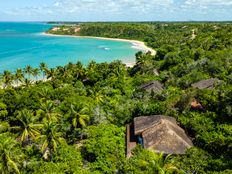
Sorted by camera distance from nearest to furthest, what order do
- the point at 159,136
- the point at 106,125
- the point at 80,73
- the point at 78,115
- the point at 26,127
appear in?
the point at 159,136 < the point at 26,127 < the point at 78,115 < the point at 106,125 < the point at 80,73

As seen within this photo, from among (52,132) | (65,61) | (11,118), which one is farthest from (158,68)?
(52,132)

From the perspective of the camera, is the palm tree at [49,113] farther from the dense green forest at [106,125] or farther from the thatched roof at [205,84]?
the thatched roof at [205,84]

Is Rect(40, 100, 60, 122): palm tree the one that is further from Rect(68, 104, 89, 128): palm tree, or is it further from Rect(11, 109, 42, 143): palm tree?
Rect(11, 109, 42, 143): palm tree

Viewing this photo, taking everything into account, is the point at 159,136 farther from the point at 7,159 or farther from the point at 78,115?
the point at 7,159

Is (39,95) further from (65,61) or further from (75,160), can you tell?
(65,61)

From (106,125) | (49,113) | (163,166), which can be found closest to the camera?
(163,166)

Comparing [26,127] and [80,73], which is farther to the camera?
[80,73]

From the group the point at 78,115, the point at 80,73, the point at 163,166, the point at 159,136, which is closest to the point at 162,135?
the point at 159,136

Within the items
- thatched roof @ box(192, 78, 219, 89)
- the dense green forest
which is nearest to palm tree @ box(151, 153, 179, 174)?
the dense green forest
